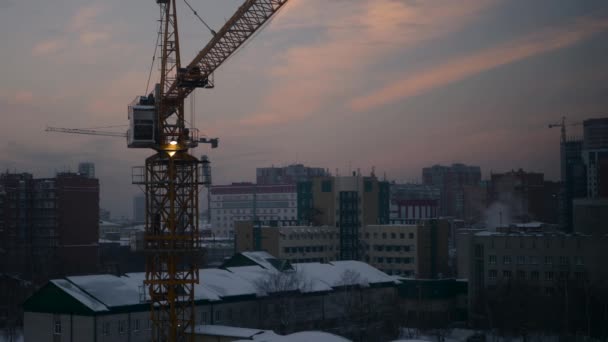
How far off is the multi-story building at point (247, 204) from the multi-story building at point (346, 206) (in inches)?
1443

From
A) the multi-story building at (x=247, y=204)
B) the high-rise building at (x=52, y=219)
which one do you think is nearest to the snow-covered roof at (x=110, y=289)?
the high-rise building at (x=52, y=219)

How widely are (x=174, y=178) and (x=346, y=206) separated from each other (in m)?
24.3

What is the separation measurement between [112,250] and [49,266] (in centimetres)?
1204

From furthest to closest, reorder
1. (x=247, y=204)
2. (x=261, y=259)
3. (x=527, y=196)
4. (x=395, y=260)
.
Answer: (x=247, y=204), (x=527, y=196), (x=395, y=260), (x=261, y=259)

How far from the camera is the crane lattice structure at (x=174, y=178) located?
16812mm

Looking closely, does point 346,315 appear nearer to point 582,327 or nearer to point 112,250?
point 582,327

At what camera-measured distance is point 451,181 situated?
94.4 meters

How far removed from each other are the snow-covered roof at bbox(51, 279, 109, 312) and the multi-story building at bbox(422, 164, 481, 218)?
6221 centimetres

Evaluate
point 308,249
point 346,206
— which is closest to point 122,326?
point 308,249

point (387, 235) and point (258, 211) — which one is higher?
point (258, 211)

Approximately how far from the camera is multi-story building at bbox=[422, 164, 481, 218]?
83000 mm

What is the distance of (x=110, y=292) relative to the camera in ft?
63.3

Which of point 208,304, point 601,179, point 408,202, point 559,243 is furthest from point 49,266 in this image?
point 601,179

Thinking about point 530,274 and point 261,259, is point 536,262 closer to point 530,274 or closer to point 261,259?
point 530,274
